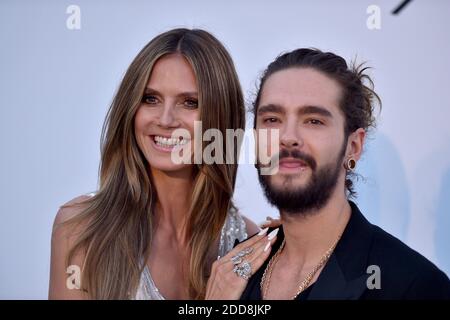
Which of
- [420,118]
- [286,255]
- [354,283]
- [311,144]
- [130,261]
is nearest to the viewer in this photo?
[354,283]

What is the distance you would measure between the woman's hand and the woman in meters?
0.05

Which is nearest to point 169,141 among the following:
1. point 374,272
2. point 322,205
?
point 322,205

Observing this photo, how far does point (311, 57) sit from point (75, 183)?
1282 millimetres

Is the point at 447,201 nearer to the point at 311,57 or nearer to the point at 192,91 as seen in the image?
the point at 311,57

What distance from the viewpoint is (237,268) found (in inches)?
91.7

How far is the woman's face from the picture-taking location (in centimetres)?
252

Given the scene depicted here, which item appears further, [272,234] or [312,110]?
[272,234]

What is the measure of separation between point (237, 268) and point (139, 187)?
59cm

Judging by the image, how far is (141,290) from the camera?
2467 millimetres

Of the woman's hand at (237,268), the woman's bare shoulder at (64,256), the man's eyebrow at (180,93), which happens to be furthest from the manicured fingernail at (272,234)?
the woman's bare shoulder at (64,256)

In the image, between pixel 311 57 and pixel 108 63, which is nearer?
pixel 311 57

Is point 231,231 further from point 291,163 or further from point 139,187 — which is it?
point 291,163

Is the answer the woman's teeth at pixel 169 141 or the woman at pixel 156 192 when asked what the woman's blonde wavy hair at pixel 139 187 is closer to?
the woman at pixel 156 192

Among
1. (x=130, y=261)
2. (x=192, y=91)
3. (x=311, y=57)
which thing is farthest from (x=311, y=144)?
(x=130, y=261)
